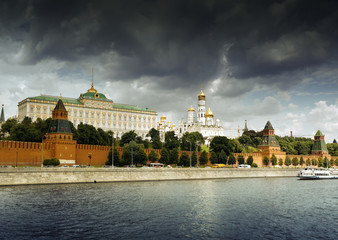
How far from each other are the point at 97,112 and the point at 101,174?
6046cm

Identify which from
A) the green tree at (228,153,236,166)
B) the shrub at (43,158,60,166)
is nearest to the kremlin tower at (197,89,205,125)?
the green tree at (228,153,236,166)

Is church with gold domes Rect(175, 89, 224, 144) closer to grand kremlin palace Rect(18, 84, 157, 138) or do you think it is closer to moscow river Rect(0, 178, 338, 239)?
grand kremlin palace Rect(18, 84, 157, 138)

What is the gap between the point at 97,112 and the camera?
105 meters

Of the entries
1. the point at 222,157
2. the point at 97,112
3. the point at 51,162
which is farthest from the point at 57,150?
the point at 97,112

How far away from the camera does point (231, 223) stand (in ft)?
78.1

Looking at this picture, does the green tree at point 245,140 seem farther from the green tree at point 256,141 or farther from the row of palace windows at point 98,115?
the row of palace windows at point 98,115

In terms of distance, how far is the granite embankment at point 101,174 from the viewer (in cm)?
4026

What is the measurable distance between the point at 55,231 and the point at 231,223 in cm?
1035

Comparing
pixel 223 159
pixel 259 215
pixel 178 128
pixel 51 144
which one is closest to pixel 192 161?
pixel 223 159

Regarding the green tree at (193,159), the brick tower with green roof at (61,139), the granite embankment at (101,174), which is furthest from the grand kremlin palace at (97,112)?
the granite embankment at (101,174)

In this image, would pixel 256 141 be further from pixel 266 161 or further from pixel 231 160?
pixel 231 160

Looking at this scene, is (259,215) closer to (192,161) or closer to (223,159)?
(192,161)

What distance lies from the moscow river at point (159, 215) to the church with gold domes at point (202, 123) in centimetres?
8487

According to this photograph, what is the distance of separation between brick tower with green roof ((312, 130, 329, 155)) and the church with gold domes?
3148cm
